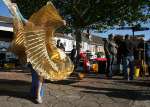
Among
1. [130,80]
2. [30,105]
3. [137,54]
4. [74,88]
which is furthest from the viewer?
[137,54]

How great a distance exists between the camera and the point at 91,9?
2348cm

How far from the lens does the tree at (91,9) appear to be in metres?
22.5

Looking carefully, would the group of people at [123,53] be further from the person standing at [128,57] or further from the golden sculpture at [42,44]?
the golden sculpture at [42,44]

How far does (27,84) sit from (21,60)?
3.28 metres

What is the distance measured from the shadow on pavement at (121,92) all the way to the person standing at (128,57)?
3.61 meters

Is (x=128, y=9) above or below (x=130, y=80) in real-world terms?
above

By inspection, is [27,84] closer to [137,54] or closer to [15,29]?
[15,29]

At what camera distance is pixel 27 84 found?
1272 cm

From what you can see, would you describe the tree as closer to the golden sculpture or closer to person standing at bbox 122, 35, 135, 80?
person standing at bbox 122, 35, 135, 80

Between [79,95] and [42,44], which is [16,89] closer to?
[79,95]

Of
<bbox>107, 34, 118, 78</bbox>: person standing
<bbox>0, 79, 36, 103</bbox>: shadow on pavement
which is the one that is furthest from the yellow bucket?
<bbox>0, 79, 36, 103</bbox>: shadow on pavement

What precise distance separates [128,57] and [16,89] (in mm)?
6031

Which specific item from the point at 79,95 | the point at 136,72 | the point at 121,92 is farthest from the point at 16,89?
the point at 136,72


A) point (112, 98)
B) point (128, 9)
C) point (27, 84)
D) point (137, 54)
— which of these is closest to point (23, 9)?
point (128, 9)
